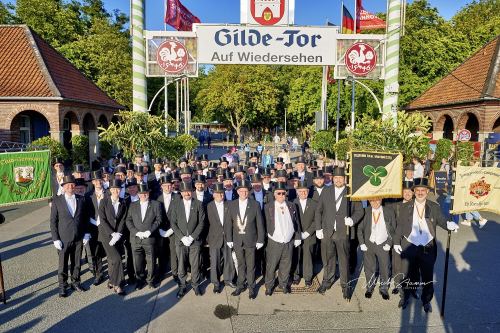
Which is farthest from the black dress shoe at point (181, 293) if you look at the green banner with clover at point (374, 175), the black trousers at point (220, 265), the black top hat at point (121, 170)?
the black top hat at point (121, 170)

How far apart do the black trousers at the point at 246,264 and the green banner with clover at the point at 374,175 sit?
2.06 meters

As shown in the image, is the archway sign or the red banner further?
the red banner

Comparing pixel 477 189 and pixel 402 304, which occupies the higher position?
pixel 477 189

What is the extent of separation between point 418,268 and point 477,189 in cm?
165

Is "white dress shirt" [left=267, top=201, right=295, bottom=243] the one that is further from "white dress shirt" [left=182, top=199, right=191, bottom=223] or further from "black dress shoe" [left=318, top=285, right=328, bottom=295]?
"white dress shirt" [left=182, top=199, right=191, bottom=223]

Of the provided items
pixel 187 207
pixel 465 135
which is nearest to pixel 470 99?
pixel 465 135

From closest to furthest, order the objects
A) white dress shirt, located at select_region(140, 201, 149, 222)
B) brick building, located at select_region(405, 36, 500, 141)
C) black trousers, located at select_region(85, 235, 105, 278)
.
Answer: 1. white dress shirt, located at select_region(140, 201, 149, 222)
2. black trousers, located at select_region(85, 235, 105, 278)
3. brick building, located at select_region(405, 36, 500, 141)

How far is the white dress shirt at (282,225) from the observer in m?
6.30

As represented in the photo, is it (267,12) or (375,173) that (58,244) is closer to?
→ (375,173)

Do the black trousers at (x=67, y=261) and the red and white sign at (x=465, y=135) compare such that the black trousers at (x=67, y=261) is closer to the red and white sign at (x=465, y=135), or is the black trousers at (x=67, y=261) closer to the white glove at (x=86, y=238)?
the white glove at (x=86, y=238)

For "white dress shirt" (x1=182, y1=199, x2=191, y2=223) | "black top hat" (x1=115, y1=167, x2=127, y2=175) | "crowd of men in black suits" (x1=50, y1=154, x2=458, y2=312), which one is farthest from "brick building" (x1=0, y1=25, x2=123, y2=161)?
"white dress shirt" (x1=182, y1=199, x2=191, y2=223)

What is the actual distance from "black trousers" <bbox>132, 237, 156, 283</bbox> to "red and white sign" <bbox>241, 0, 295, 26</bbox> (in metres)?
10.8

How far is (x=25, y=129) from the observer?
1977 cm

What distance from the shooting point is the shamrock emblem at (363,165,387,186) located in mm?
6137
